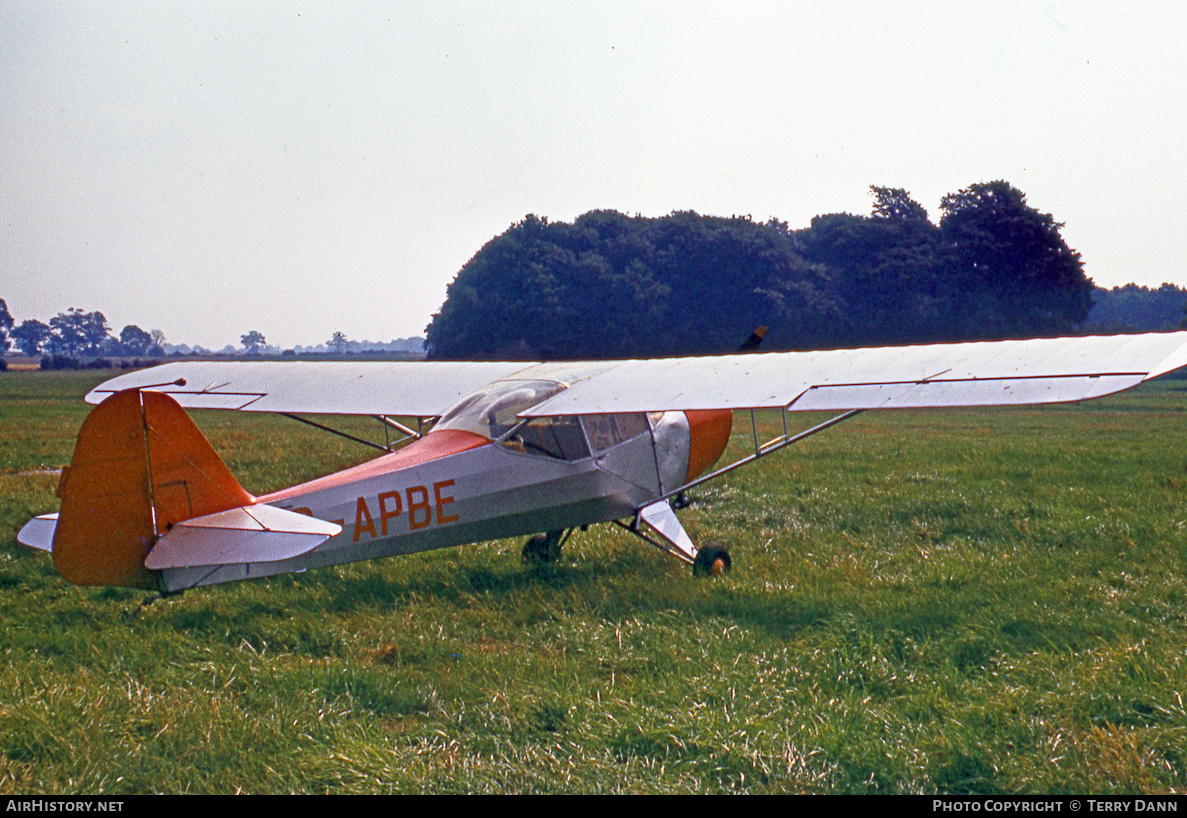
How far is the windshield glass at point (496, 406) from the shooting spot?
750cm

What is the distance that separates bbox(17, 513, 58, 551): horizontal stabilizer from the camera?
5.63 meters

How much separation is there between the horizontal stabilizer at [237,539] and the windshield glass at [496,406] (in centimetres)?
205

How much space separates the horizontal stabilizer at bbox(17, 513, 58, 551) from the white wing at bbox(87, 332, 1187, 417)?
1.65 m

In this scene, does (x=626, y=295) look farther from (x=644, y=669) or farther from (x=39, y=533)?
(x=644, y=669)

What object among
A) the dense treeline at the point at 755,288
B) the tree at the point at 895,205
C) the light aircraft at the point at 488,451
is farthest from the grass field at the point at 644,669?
the tree at the point at 895,205

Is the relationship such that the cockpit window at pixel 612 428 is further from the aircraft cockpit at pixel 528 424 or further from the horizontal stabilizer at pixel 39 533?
the horizontal stabilizer at pixel 39 533

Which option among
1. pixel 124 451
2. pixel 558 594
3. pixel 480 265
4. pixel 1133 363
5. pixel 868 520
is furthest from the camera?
pixel 480 265

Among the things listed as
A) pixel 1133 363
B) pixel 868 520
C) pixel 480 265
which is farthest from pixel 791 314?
pixel 1133 363

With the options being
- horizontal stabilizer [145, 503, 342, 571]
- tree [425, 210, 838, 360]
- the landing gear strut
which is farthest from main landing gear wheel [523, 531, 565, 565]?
tree [425, 210, 838, 360]

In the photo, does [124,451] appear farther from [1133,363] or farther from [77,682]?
[1133,363]

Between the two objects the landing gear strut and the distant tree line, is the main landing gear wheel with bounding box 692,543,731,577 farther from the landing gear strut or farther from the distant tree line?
the distant tree line

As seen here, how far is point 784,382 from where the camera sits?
7180 millimetres

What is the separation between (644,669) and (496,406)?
3.09 meters
